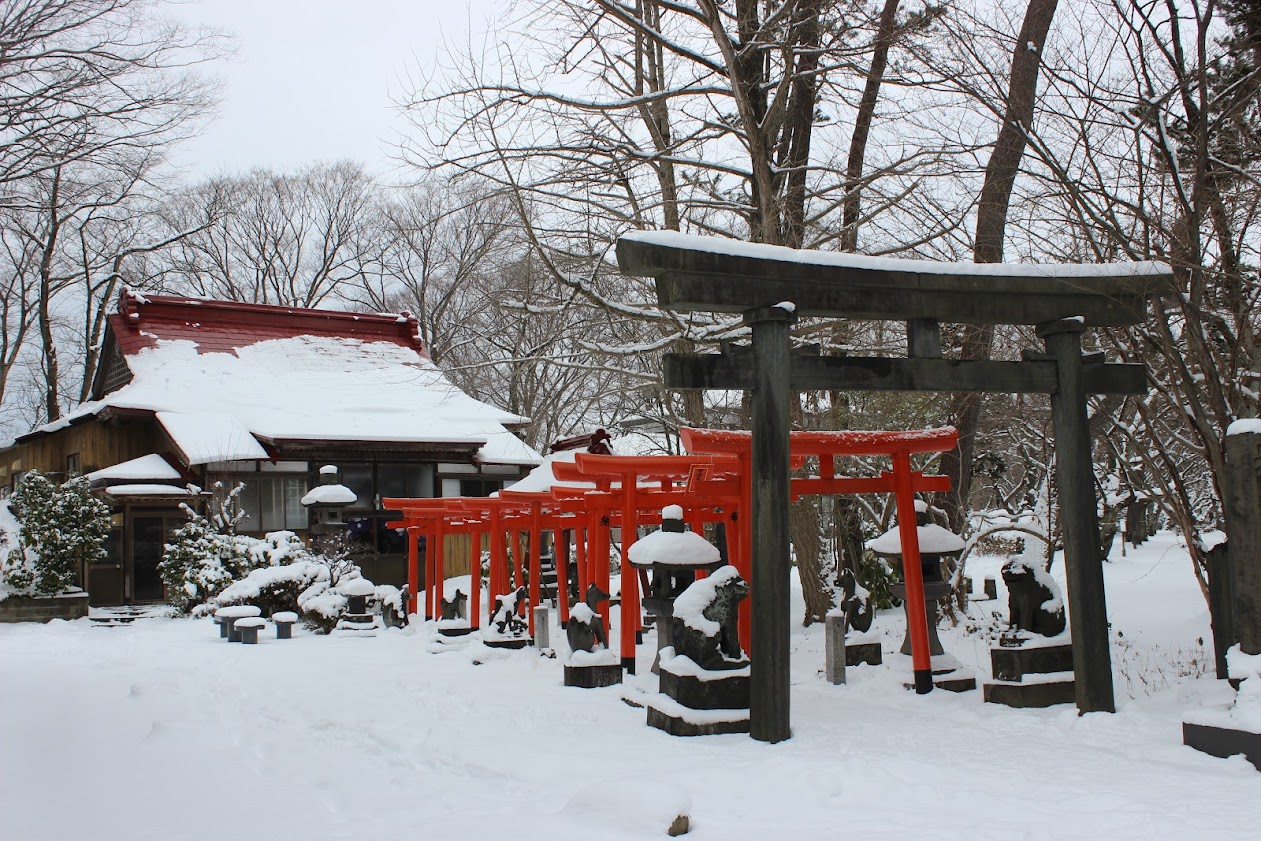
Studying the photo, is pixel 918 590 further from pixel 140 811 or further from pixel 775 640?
pixel 140 811

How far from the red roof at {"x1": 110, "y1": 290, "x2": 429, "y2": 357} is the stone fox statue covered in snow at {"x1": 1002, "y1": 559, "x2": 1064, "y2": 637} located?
2130cm

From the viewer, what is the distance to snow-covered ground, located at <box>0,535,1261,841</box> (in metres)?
4.74

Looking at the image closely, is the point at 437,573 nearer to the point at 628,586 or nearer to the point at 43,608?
the point at 628,586

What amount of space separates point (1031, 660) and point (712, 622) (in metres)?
2.65

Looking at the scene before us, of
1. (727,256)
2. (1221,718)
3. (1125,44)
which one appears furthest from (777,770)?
(1125,44)

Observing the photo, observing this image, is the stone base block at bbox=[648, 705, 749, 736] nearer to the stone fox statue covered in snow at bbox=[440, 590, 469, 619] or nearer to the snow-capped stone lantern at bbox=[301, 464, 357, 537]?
the stone fox statue covered in snow at bbox=[440, 590, 469, 619]

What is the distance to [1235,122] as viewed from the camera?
296 inches

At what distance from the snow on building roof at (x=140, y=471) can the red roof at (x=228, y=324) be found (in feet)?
12.0

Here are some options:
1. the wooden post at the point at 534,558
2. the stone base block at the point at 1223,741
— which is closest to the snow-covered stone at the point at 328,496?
the wooden post at the point at 534,558

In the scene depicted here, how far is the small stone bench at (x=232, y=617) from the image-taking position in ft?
46.9

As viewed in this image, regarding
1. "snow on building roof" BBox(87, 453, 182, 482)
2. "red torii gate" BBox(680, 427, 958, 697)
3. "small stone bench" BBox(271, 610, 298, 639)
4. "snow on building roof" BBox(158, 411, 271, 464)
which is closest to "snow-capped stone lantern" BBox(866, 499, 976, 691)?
"red torii gate" BBox(680, 427, 958, 697)

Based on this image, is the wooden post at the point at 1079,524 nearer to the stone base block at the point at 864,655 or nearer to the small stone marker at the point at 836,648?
the small stone marker at the point at 836,648

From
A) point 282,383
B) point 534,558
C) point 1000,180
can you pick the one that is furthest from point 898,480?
point 282,383

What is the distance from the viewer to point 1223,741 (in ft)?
18.3
